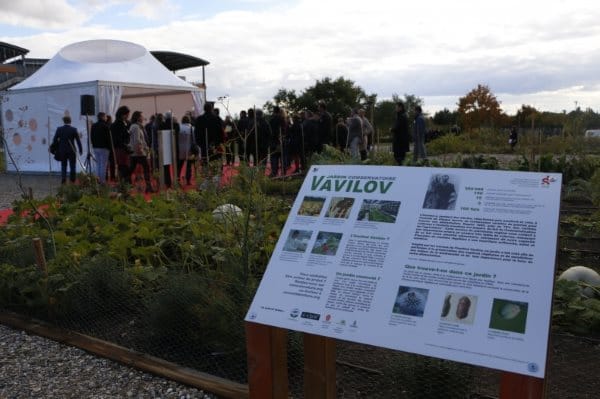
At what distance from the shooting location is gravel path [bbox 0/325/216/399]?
3.36m

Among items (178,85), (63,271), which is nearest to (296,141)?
(178,85)

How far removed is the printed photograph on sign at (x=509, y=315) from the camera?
1.91 m

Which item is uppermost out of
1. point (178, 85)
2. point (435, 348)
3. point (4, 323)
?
point (178, 85)

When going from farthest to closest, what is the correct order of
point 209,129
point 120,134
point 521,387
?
point 209,129
point 120,134
point 521,387

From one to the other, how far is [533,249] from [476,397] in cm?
131

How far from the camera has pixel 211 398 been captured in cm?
322

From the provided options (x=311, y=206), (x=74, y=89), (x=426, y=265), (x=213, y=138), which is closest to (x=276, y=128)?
(x=213, y=138)

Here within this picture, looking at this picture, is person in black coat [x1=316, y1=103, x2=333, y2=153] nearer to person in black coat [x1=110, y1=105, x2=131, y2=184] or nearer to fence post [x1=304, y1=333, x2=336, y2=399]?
person in black coat [x1=110, y1=105, x2=131, y2=184]

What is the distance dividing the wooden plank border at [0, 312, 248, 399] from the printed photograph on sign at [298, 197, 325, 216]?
1147mm

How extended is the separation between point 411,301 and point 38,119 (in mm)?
17352

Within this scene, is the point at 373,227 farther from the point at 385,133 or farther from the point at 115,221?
the point at 385,133

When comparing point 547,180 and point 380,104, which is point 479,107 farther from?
point 547,180

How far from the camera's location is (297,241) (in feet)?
8.38

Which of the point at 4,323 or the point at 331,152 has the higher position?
the point at 331,152
